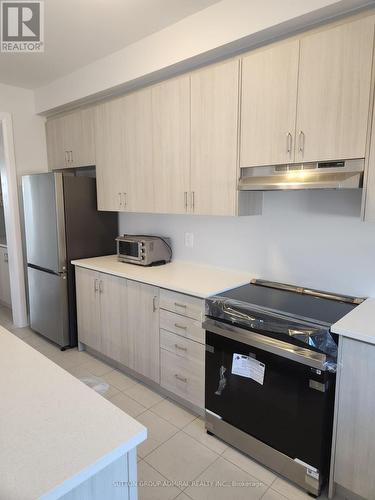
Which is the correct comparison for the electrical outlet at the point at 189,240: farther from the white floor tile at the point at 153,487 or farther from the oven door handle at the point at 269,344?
the white floor tile at the point at 153,487

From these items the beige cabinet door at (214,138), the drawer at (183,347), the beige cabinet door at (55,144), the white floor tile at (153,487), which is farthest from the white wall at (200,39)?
the white floor tile at (153,487)

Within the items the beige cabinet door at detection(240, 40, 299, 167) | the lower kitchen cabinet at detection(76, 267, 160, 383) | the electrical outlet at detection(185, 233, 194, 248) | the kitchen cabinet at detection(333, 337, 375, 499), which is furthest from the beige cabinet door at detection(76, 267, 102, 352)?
the kitchen cabinet at detection(333, 337, 375, 499)

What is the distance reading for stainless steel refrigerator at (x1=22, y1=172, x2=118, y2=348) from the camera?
10.2 ft

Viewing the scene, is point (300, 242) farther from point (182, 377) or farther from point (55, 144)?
point (55, 144)

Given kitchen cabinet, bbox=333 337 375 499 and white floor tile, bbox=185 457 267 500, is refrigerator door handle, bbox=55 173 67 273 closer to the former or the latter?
white floor tile, bbox=185 457 267 500

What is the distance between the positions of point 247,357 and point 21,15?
263cm

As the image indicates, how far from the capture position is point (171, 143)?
2.51 m

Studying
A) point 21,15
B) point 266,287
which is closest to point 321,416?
point 266,287

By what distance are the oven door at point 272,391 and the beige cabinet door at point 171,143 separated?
1049 mm

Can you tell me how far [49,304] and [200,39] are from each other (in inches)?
106

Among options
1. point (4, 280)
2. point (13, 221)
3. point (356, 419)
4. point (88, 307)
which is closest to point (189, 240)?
point (88, 307)

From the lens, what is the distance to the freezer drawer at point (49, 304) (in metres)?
3.24

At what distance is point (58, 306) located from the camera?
3.26 meters

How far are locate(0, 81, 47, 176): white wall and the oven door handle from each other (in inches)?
115
